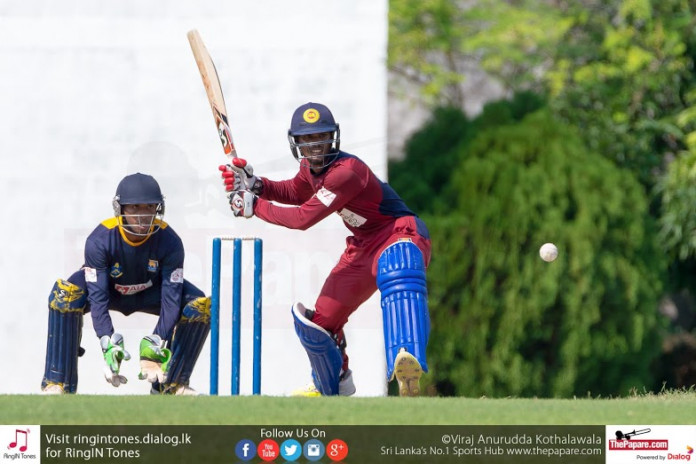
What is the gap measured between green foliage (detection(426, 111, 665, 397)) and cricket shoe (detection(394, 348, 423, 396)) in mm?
2595

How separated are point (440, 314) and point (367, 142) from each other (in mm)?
1233

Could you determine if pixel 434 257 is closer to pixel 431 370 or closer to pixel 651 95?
pixel 431 370

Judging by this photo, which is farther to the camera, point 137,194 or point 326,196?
point 137,194

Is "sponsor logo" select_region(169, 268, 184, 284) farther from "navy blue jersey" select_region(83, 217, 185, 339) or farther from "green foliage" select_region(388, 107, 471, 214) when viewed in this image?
"green foliage" select_region(388, 107, 471, 214)

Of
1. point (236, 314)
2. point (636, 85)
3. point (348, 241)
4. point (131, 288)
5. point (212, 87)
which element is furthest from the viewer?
point (636, 85)

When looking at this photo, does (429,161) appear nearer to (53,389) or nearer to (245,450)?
(53,389)

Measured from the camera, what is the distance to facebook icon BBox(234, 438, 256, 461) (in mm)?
4309

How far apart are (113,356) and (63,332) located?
1.66ft

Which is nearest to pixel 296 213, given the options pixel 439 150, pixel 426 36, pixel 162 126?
pixel 162 126

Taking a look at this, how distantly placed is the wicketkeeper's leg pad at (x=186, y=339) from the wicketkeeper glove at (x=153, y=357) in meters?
0.26

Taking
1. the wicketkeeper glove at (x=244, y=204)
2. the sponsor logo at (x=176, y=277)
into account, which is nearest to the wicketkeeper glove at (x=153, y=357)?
the sponsor logo at (x=176, y=277)

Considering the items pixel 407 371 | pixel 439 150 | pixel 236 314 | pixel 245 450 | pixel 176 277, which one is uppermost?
pixel 439 150

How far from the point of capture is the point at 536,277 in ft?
27.2

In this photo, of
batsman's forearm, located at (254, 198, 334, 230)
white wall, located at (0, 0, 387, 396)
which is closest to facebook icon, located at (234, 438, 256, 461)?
batsman's forearm, located at (254, 198, 334, 230)
